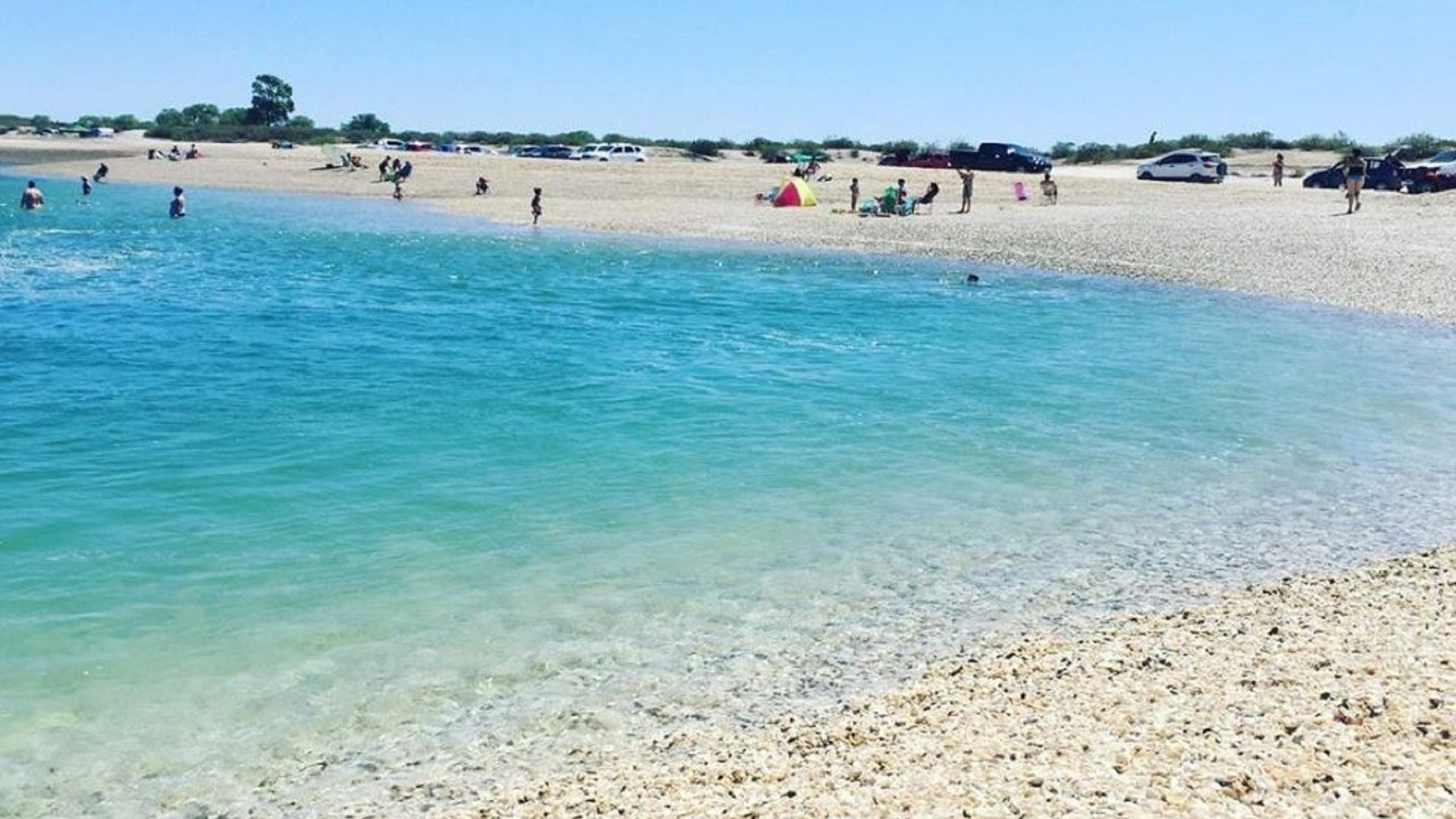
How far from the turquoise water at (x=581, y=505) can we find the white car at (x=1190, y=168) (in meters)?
35.6

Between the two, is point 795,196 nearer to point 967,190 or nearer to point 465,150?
point 967,190

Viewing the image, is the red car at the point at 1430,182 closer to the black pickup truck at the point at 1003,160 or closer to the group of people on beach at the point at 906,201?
the group of people on beach at the point at 906,201

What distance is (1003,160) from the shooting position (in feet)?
219

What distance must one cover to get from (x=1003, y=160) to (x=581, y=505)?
193 ft

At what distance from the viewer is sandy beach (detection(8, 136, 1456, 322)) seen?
103ft

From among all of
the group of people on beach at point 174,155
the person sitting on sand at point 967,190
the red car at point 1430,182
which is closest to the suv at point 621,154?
the group of people on beach at point 174,155

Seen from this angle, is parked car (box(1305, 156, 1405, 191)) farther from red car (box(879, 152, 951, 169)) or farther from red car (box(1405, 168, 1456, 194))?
red car (box(879, 152, 951, 169))

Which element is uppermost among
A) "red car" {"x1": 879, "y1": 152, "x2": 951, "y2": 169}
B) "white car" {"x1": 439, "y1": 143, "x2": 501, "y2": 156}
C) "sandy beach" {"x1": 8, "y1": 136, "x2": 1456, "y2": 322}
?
"white car" {"x1": 439, "y1": 143, "x2": 501, "y2": 156}

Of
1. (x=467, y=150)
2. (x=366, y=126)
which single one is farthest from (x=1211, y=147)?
(x=366, y=126)

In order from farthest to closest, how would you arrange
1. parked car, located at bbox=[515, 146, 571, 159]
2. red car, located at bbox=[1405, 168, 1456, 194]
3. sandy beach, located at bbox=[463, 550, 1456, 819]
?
1. parked car, located at bbox=[515, 146, 571, 159]
2. red car, located at bbox=[1405, 168, 1456, 194]
3. sandy beach, located at bbox=[463, 550, 1456, 819]

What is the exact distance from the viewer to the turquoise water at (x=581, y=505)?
7746mm

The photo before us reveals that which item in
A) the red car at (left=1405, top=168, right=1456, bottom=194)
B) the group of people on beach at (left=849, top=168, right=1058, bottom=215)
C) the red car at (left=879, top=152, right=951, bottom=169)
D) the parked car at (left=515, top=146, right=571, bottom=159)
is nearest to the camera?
the red car at (left=1405, top=168, right=1456, bottom=194)

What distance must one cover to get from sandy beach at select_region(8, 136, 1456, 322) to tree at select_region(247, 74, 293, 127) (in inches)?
2867

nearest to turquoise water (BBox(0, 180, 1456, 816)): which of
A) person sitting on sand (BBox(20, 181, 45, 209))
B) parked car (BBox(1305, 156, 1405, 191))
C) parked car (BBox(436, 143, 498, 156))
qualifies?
parked car (BBox(1305, 156, 1405, 191))
